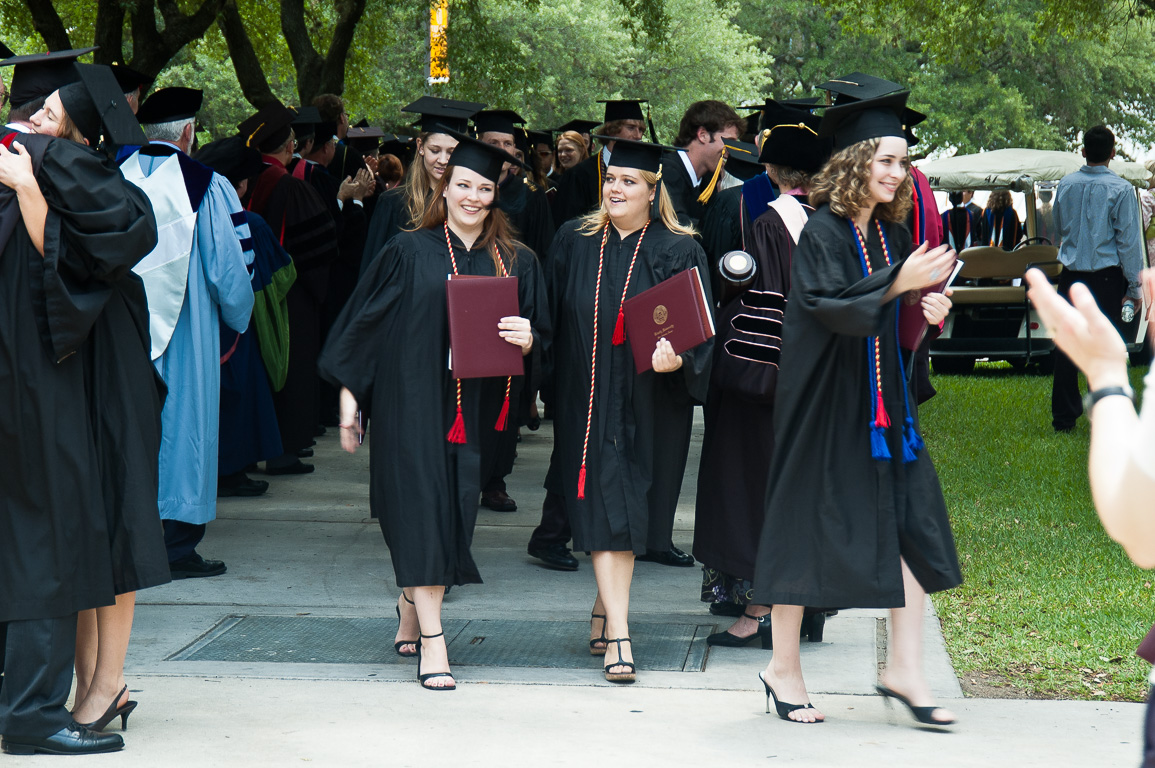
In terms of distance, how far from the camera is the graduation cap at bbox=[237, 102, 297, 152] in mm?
7819

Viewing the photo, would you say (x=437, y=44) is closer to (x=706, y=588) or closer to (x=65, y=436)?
(x=706, y=588)

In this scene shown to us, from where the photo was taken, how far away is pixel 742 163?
589 cm

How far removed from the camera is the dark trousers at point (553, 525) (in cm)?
627

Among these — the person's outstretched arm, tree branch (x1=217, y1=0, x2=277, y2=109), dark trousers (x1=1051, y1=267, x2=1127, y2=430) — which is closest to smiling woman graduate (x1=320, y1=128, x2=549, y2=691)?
the person's outstretched arm

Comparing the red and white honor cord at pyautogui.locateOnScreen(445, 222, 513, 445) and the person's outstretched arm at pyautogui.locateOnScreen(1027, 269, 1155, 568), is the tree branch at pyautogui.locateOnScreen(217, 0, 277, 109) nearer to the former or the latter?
the red and white honor cord at pyautogui.locateOnScreen(445, 222, 513, 445)

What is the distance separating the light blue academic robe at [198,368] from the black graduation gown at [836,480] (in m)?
2.63

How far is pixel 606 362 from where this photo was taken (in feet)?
15.4

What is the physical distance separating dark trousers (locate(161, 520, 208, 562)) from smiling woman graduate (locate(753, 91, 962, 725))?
116 inches

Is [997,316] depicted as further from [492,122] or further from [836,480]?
[836,480]

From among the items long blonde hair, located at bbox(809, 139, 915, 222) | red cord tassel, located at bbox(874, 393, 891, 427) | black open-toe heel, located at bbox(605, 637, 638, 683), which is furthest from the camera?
black open-toe heel, located at bbox(605, 637, 638, 683)

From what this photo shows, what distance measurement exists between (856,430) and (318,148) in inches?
248

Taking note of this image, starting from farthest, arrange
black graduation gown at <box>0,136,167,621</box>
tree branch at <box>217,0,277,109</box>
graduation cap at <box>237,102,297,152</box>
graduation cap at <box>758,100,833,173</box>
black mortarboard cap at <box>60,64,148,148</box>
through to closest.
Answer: tree branch at <box>217,0,277,109</box>, graduation cap at <box>237,102,297,152</box>, graduation cap at <box>758,100,833,173</box>, black mortarboard cap at <box>60,64,148,148</box>, black graduation gown at <box>0,136,167,621</box>

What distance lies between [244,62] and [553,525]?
10.0 meters

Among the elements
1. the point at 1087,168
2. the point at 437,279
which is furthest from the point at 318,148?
the point at 1087,168
